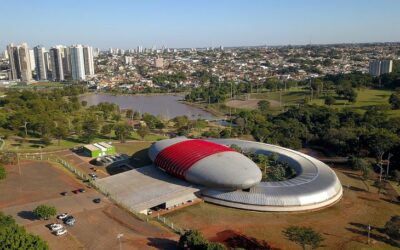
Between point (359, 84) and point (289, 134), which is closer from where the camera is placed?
point (289, 134)

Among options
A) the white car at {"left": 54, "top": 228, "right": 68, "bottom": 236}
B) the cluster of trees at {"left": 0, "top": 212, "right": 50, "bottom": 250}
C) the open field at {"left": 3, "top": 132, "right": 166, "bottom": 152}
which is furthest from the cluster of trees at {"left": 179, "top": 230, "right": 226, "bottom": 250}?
the open field at {"left": 3, "top": 132, "right": 166, "bottom": 152}

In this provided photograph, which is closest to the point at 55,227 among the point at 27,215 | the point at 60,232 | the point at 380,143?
the point at 60,232

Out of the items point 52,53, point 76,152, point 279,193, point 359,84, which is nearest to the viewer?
point 279,193

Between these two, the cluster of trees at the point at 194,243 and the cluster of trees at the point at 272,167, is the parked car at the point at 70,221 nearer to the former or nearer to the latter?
the cluster of trees at the point at 194,243

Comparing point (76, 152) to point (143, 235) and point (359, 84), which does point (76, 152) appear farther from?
point (359, 84)

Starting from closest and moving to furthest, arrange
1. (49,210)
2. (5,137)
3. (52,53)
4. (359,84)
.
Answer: (49,210) → (5,137) → (359,84) → (52,53)

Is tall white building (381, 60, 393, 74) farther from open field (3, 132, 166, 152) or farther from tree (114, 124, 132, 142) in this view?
tree (114, 124, 132, 142)

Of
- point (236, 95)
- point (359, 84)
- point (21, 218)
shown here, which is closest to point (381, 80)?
point (359, 84)
